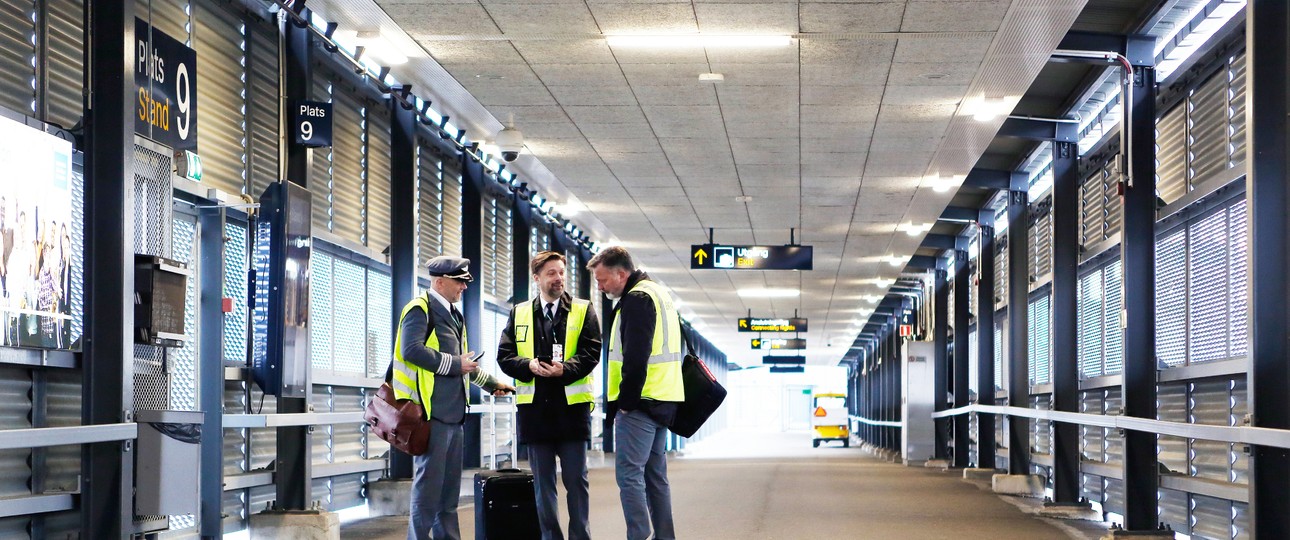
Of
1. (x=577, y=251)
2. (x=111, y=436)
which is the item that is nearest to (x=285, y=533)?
(x=111, y=436)

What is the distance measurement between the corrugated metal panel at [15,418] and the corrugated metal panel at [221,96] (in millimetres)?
2622

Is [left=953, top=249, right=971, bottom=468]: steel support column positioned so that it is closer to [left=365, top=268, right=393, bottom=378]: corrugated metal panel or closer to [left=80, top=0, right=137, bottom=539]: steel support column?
[left=365, top=268, right=393, bottom=378]: corrugated metal panel

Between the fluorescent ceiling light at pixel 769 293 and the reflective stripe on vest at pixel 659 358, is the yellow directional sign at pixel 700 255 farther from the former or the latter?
the reflective stripe on vest at pixel 659 358

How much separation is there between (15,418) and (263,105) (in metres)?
4.23

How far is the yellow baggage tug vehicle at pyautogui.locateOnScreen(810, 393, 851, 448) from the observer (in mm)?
47719

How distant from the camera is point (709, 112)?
41.4 ft

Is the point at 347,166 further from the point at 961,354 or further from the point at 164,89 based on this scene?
the point at 961,354

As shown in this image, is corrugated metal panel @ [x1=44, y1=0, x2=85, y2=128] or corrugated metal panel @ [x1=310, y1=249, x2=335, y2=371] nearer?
corrugated metal panel @ [x1=44, y1=0, x2=85, y2=128]

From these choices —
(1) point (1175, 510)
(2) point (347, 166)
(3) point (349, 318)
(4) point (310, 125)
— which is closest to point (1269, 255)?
(1) point (1175, 510)

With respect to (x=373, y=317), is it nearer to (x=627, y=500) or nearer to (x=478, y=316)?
(x=478, y=316)

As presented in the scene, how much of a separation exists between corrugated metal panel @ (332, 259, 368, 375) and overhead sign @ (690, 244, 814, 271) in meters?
7.70

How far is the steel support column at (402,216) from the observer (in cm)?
1368

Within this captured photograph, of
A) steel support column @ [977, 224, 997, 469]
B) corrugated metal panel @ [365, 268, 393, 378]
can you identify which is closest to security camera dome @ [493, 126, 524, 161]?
corrugated metal panel @ [365, 268, 393, 378]

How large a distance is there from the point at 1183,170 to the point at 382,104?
7.63m
